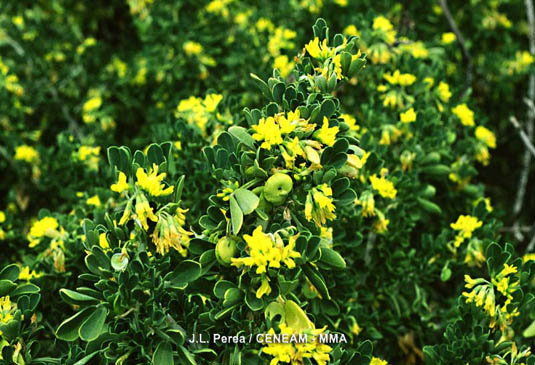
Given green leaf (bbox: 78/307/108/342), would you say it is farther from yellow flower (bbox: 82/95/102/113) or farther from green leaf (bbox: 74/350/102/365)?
yellow flower (bbox: 82/95/102/113)

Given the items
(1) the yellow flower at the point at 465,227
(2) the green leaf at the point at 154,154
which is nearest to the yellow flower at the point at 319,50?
(2) the green leaf at the point at 154,154

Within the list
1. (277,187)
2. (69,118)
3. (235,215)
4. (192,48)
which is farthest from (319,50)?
(69,118)

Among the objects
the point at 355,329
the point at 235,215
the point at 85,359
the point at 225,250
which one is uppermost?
the point at 235,215

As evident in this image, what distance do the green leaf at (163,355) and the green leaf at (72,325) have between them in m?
0.20

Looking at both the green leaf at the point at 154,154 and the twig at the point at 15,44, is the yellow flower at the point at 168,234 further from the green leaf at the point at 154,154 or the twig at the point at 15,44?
the twig at the point at 15,44

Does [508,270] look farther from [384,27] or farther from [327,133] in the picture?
[384,27]

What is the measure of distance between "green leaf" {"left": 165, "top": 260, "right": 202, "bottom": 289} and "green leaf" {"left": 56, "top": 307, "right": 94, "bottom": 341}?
0.21m

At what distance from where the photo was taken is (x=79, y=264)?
184cm

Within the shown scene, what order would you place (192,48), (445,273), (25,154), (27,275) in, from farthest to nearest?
1. (192,48)
2. (25,154)
3. (445,273)
4. (27,275)

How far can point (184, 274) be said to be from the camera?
53.4 inches

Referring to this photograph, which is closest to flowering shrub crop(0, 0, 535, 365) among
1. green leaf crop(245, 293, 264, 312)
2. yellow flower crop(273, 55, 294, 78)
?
green leaf crop(245, 293, 264, 312)

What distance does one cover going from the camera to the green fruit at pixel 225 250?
4.22 ft

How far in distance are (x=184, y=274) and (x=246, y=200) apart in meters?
0.27

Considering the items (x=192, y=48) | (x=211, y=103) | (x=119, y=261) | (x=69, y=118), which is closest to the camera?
(x=119, y=261)
